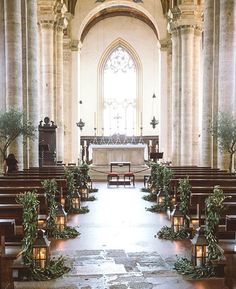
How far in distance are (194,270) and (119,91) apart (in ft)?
122

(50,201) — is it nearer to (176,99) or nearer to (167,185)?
(167,185)

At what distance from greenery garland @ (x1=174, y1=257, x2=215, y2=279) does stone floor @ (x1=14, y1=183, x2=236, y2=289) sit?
0.49ft

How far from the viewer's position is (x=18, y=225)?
9.02 m

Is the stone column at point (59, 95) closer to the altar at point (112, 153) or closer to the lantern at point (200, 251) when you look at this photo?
the altar at point (112, 153)

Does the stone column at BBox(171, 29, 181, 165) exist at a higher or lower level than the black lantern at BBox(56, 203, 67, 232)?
higher

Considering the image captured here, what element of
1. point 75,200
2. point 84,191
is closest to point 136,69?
point 84,191

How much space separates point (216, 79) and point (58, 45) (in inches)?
481

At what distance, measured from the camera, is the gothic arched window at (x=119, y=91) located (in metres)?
43.3

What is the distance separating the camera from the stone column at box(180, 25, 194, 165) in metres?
27.8

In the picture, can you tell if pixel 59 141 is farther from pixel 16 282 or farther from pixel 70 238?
pixel 16 282

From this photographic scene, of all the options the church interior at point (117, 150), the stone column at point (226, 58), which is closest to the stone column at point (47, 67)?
the church interior at point (117, 150)

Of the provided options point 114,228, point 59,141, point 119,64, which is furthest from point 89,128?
point 114,228

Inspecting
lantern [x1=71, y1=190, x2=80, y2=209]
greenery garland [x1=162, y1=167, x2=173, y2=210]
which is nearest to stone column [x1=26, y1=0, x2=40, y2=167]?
lantern [x1=71, y1=190, x2=80, y2=209]

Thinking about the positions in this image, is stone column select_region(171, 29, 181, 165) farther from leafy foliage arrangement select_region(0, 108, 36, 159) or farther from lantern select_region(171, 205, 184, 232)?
lantern select_region(171, 205, 184, 232)
